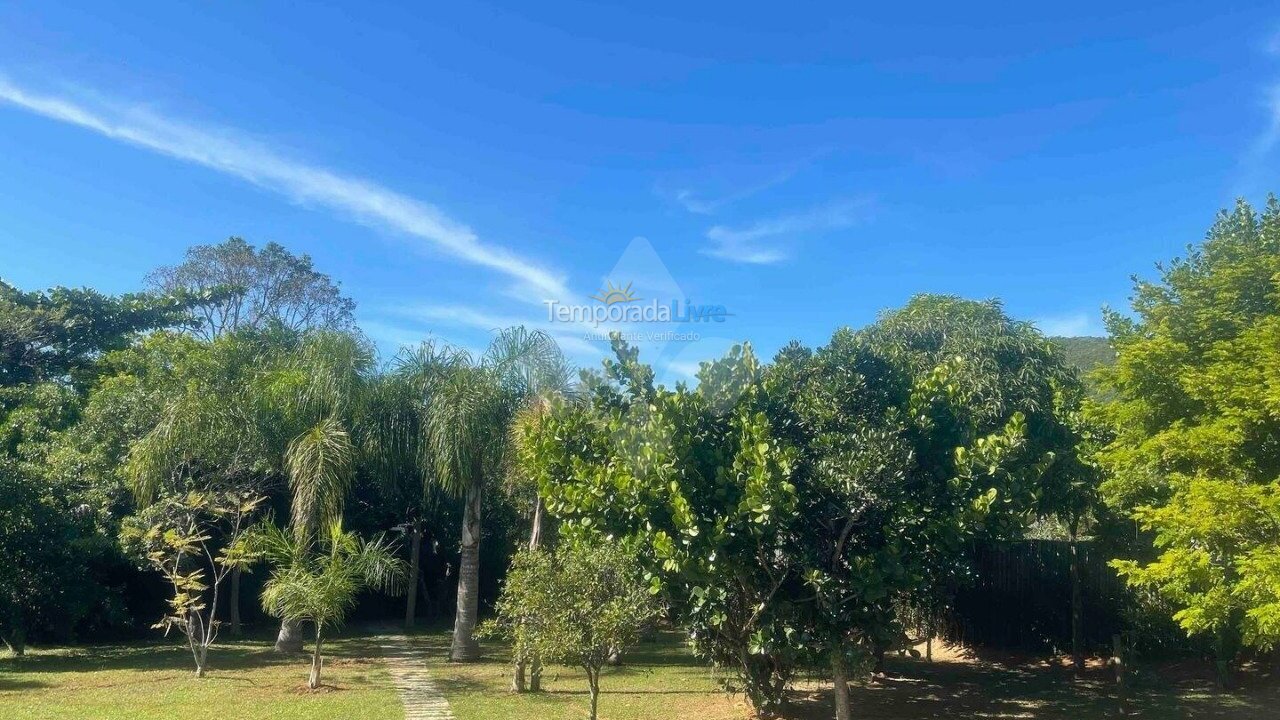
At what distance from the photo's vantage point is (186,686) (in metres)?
12.4

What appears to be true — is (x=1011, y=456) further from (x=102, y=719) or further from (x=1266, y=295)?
(x=102, y=719)

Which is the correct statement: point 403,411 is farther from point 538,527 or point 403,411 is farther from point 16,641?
point 16,641

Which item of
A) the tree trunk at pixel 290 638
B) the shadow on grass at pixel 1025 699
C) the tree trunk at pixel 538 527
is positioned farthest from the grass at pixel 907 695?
the tree trunk at pixel 290 638

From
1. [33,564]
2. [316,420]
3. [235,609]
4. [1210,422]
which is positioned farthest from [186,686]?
[1210,422]

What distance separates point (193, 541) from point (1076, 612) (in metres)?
16.5

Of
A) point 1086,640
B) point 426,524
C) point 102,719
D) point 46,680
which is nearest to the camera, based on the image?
point 102,719

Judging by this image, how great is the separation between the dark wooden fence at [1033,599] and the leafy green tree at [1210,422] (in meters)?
3.46

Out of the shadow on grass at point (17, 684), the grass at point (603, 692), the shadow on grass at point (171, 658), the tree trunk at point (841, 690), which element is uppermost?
the tree trunk at point (841, 690)

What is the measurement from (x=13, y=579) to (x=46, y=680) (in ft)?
10.6

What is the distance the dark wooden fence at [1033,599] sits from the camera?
14.6 meters

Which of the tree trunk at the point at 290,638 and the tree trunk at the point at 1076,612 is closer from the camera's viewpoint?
the tree trunk at the point at 1076,612

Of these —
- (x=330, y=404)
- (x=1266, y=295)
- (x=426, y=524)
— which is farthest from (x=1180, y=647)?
(x=426, y=524)

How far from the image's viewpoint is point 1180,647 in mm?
13406

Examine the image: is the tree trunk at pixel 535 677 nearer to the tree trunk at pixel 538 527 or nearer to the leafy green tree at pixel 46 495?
the tree trunk at pixel 538 527
